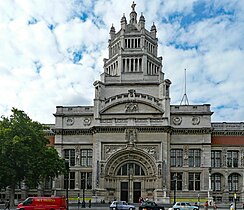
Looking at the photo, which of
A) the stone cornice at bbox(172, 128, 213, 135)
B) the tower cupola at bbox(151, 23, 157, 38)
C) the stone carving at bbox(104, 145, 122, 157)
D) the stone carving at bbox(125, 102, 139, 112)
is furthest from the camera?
the tower cupola at bbox(151, 23, 157, 38)

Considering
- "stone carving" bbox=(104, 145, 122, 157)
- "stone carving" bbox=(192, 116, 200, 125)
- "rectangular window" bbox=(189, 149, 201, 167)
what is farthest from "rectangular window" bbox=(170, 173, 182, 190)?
"stone carving" bbox=(104, 145, 122, 157)

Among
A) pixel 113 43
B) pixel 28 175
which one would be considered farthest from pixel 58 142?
pixel 113 43

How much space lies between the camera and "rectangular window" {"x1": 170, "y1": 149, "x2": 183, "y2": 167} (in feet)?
234

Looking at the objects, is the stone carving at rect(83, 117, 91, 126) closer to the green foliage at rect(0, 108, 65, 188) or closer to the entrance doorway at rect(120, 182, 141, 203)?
the entrance doorway at rect(120, 182, 141, 203)

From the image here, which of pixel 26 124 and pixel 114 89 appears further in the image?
pixel 114 89

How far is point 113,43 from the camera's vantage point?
8488 cm

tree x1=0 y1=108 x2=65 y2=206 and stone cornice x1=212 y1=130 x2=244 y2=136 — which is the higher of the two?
stone cornice x1=212 y1=130 x2=244 y2=136

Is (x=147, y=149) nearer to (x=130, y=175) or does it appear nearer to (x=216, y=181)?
(x=130, y=175)

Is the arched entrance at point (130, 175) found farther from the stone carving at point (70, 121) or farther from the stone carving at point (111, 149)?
the stone carving at point (70, 121)

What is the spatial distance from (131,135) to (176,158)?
340 inches

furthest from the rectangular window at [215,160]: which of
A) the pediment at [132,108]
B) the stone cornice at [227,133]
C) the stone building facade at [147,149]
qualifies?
the pediment at [132,108]

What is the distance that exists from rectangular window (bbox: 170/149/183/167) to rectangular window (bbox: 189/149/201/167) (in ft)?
5.19

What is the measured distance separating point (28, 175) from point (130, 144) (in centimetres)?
2038

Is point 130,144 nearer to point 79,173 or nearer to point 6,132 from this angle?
point 79,173
